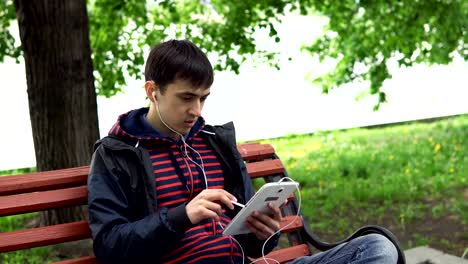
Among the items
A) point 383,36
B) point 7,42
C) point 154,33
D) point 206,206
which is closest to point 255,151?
point 206,206

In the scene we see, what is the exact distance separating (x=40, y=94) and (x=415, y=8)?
462 cm

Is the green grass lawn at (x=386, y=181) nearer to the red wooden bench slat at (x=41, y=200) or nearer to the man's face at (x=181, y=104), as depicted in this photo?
the man's face at (x=181, y=104)

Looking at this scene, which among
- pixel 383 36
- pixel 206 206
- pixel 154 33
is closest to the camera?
pixel 206 206

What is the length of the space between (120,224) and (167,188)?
0.89 ft

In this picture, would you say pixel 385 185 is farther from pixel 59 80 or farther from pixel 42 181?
pixel 42 181

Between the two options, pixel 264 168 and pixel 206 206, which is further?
pixel 264 168

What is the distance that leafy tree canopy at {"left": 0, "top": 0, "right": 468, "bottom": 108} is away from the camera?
6.82 metres

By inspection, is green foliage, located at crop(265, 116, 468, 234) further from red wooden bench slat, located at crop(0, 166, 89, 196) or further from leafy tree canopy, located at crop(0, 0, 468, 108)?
red wooden bench slat, located at crop(0, 166, 89, 196)

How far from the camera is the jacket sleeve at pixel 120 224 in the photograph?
242 cm

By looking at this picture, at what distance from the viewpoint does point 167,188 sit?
2.69 metres

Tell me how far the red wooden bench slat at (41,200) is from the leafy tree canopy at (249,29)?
375cm

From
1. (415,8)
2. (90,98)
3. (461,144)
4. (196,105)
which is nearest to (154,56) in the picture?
(196,105)

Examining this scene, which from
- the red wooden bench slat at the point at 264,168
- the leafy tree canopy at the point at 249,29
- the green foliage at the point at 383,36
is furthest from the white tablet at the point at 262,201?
the green foliage at the point at 383,36

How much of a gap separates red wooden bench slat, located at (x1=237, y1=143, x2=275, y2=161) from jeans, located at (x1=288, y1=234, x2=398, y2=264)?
2.39 ft
